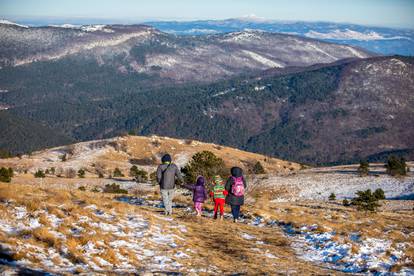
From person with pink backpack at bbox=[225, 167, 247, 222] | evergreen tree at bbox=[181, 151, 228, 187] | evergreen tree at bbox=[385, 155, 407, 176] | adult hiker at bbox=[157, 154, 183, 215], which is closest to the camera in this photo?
adult hiker at bbox=[157, 154, 183, 215]

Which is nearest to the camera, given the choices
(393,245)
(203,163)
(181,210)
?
(393,245)

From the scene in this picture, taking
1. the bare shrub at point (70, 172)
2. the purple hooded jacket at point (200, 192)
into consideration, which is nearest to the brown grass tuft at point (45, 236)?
the purple hooded jacket at point (200, 192)

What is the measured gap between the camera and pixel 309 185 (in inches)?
3164

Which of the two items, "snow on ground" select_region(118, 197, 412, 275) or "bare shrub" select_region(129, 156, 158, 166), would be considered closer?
"snow on ground" select_region(118, 197, 412, 275)

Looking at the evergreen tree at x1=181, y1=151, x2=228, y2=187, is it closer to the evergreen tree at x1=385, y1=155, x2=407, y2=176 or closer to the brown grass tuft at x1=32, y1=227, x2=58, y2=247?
the brown grass tuft at x1=32, y1=227, x2=58, y2=247

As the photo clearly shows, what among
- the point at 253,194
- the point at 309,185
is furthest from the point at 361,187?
the point at 253,194

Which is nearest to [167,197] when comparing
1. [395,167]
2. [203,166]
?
[203,166]

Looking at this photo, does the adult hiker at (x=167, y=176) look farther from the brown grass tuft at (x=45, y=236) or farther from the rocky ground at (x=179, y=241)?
the brown grass tuft at (x=45, y=236)

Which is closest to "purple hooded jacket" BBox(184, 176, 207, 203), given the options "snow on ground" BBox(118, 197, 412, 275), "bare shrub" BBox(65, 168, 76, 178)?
"snow on ground" BBox(118, 197, 412, 275)

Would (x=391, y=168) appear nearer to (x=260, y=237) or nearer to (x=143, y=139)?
(x=260, y=237)

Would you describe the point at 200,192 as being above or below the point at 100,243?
below

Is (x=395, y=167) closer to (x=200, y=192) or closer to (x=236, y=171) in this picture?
(x=236, y=171)

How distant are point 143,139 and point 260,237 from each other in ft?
562

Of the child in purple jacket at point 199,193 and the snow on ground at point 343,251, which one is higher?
the child in purple jacket at point 199,193
